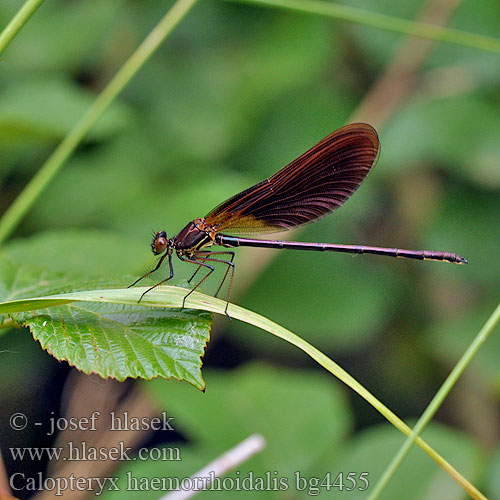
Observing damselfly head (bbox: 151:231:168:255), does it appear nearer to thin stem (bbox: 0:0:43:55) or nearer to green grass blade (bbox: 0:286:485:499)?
green grass blade (bbox: 0:286:485:499)

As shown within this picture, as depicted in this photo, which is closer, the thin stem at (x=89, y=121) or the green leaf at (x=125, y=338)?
the green leaf at (x=125, y=338)

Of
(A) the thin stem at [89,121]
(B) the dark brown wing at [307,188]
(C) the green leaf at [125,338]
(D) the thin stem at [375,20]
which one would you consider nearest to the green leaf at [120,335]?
(C) the green leaf at [125,338]

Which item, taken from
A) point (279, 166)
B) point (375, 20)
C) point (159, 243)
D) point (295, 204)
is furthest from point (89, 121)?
point (279, 166)

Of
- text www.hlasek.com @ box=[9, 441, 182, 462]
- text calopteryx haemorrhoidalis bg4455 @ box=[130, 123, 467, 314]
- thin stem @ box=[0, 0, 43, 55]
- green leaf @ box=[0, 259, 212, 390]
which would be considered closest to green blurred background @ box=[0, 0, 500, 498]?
text www.hlasek.com @ box=[9, 441, 182, 462]

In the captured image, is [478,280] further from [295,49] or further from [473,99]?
[295,49]

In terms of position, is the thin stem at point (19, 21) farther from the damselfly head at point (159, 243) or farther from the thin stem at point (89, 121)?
the damselfly head at point (159, 243)

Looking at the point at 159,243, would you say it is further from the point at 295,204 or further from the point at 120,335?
the point at 120,335
